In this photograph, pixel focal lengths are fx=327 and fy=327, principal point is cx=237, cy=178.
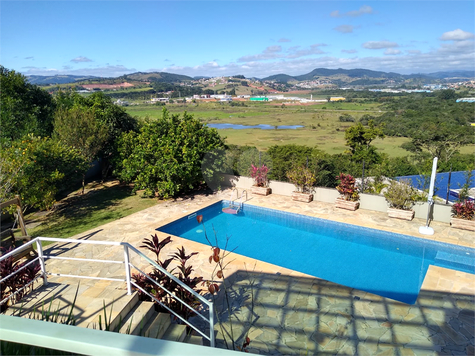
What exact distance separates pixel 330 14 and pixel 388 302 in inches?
781

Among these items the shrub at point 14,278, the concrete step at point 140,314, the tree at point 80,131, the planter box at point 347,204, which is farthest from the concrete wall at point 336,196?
the shrub at point 14,278

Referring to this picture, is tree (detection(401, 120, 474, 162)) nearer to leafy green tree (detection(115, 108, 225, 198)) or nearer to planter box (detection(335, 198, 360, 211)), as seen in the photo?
planter box (detection(335, 198, 360, 211))

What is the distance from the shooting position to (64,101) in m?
17.0

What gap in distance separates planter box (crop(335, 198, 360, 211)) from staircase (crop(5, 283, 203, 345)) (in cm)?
852

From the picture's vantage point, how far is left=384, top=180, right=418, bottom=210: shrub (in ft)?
35.7

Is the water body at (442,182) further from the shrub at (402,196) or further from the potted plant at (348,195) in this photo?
the potted plant at (348,195)

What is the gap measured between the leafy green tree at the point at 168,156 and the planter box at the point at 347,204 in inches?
217

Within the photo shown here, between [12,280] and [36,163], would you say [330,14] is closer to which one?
[36,163]

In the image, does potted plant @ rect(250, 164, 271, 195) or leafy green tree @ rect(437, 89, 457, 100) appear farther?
leafy green tree @ rect(437, 89, 457, 100)

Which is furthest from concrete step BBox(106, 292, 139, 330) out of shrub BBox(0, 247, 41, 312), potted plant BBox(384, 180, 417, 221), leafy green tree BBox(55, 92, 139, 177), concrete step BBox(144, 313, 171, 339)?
leafy green tree BBox(55, 92, 139, 177)

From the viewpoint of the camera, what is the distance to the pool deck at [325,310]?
5094 millimetres

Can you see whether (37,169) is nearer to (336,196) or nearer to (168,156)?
(168,156)

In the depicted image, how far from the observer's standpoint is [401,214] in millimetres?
10773

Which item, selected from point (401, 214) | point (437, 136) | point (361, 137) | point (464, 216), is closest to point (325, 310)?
point (401, 214)
